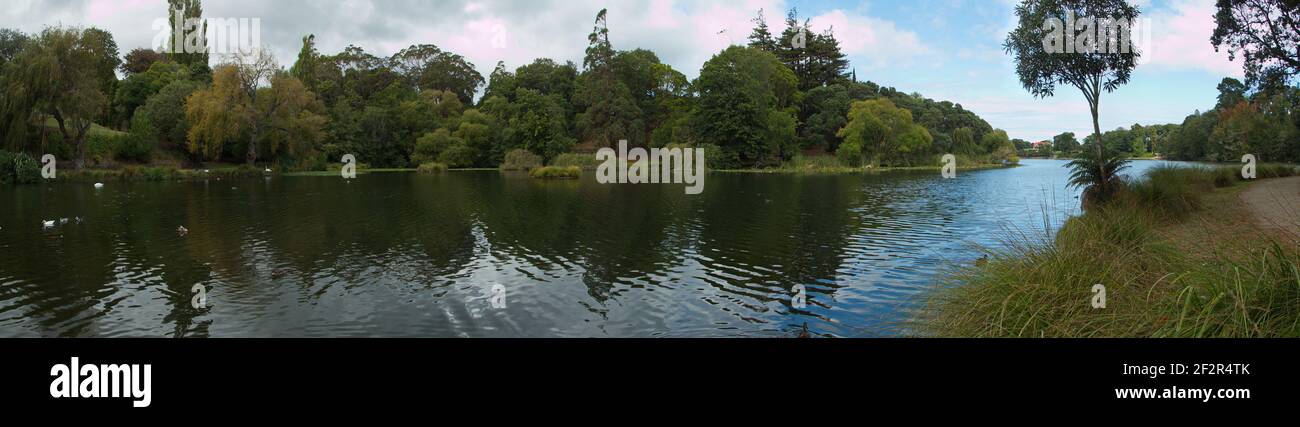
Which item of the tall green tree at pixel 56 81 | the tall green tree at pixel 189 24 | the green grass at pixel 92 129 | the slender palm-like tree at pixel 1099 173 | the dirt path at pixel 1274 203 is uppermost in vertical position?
the tall green tree at pixel 189 24

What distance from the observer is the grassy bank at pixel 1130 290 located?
5215mm

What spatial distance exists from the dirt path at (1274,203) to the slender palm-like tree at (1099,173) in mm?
2883

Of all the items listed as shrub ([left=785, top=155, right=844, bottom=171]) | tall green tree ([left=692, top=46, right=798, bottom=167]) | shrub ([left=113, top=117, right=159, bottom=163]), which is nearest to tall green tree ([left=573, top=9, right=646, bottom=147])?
tall green tree ([left=692, top=46, right=798, bottom=167])

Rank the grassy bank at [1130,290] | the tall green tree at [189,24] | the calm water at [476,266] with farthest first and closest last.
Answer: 1. the tall green tree at [189,24]
2. the calm water at [476,266]
3. the grassy bank at [1130,290]

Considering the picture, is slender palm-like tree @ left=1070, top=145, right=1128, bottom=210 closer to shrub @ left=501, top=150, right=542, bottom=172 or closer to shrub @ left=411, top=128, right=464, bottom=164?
shrub @ left=501, top=150, right=542, bottom=172

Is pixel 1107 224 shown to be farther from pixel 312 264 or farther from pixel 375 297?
pixel 312 264

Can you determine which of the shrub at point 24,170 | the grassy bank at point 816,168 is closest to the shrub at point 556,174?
the grassy bank at point 816,168

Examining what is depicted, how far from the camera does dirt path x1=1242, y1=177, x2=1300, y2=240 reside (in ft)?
41.1

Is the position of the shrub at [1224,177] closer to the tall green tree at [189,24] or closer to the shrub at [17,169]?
the shrub at [17,169]

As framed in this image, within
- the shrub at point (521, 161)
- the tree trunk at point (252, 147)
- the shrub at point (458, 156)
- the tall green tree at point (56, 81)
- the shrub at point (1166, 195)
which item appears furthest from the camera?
the shrub at point (458, 156)
